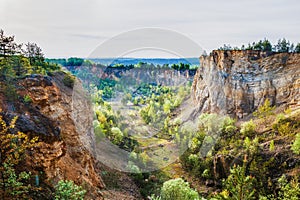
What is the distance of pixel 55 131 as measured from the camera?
8.69 m

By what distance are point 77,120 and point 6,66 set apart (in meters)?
3.88

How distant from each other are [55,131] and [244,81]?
22381mm

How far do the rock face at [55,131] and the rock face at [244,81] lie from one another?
1826 centimetres

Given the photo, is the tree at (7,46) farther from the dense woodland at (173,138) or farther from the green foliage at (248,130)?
the green foliage at (248,130)

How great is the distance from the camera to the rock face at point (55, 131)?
7.93 m

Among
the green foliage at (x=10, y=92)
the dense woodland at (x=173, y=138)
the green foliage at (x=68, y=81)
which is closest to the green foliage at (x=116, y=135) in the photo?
the dense woodland at (x=173, y=138)

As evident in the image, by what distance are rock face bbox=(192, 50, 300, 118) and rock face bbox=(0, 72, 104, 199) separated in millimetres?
18262

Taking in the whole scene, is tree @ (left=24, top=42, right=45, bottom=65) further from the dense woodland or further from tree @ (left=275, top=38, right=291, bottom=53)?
tree @ (left=275, top=38, right=291, bottom=53)

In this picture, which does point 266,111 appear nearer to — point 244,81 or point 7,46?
point 244,81

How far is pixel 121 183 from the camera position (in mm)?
13734

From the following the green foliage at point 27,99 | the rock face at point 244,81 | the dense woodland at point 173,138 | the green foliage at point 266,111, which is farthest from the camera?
the rock face at point 244,81

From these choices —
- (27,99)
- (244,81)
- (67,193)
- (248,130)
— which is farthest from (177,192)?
Answer: (244,81)

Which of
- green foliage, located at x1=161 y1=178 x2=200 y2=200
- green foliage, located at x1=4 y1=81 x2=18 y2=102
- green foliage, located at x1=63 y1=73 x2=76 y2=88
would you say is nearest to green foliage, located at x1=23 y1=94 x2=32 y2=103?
green foliage, located at x1=4 y1=81 x2=18 y2=102

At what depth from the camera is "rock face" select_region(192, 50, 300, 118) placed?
24156 mm
